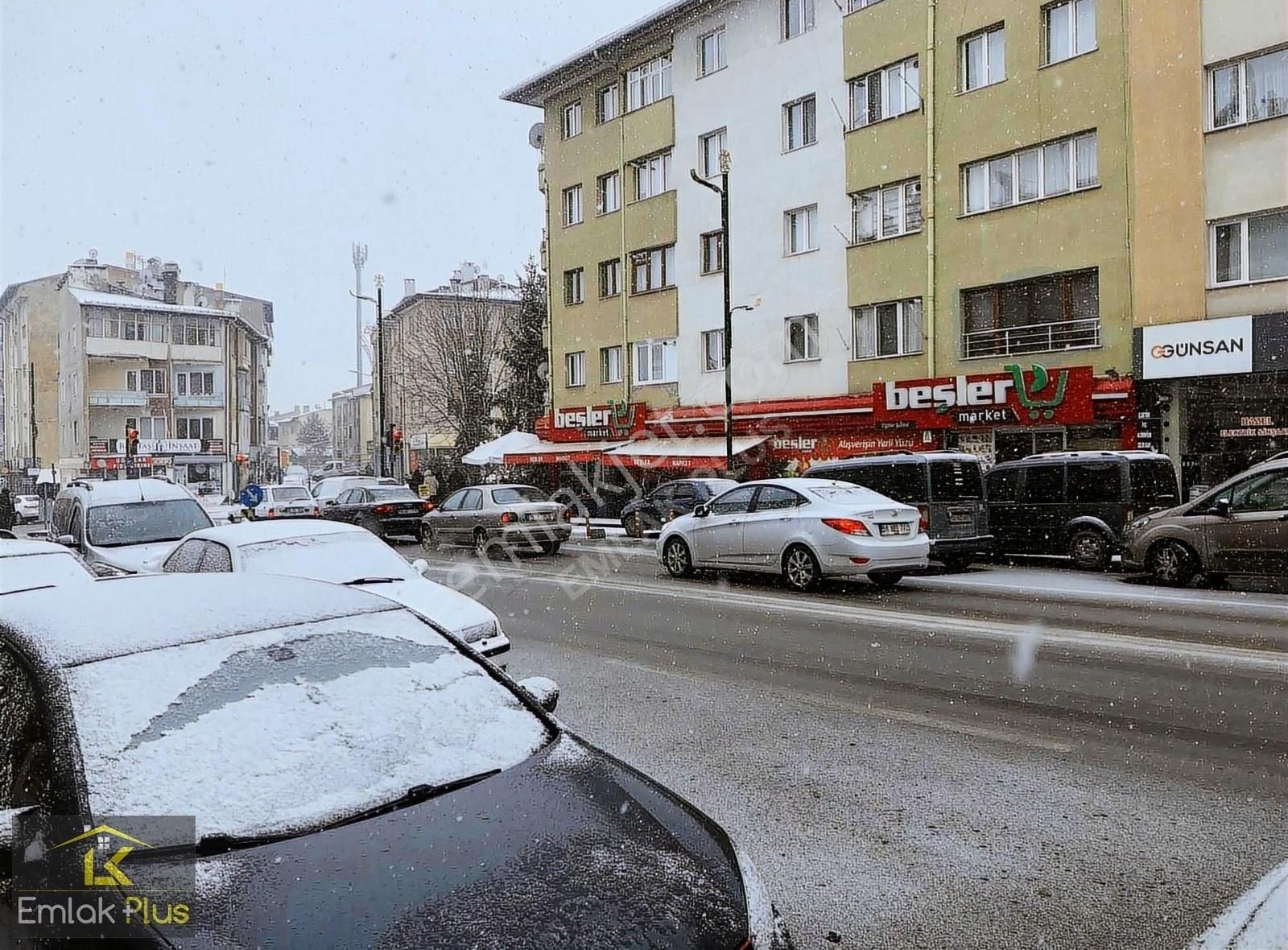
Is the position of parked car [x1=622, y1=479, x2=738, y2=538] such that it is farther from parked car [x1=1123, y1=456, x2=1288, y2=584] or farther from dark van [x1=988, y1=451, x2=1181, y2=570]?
parked car [x1=1123, y1=456, x2=1288, y2=584]

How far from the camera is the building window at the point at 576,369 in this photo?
35056mm

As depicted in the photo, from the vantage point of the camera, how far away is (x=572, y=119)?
1398 inches

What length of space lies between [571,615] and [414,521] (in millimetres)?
13365

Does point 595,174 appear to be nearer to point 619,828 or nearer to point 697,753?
point 697,753

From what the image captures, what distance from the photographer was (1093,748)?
227 inches

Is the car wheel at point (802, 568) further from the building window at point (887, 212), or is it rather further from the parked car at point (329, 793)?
the building window at point (887, 212)

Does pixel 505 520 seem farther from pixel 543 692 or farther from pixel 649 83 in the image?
pixel 649 83

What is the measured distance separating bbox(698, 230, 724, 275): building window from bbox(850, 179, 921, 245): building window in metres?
4.93

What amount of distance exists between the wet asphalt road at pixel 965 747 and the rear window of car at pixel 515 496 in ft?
27.8

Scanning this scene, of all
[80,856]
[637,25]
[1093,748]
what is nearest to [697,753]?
[1093,748]

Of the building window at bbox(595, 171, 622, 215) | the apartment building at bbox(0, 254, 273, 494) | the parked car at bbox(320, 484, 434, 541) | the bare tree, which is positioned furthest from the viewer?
the apartment building at bbox(0, 254, 273, 494)

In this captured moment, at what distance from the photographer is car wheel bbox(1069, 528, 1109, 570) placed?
15414mm

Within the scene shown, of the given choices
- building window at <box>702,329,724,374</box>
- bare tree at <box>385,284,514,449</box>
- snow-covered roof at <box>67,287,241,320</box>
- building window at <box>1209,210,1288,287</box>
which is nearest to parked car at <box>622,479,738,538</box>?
building window at <box>702,329,724,374</box>

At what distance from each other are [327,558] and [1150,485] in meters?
12.4
